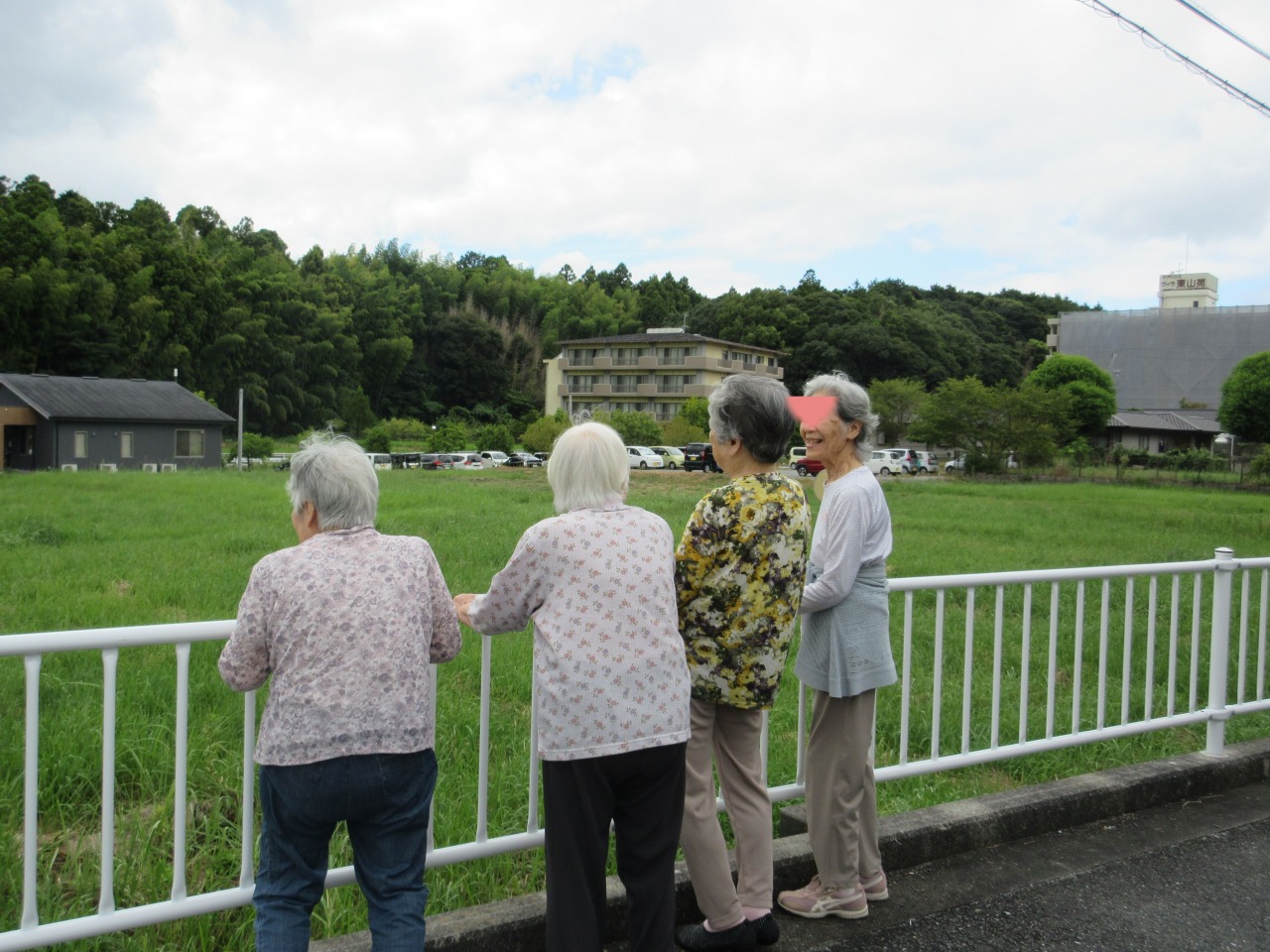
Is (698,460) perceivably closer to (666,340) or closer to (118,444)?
(118,444)

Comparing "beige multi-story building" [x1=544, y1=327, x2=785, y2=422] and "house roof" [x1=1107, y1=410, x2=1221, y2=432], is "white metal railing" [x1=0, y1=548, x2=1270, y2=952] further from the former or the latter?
"beige multi-story building" [x1=544, y1=327, x2=785, y2=422]

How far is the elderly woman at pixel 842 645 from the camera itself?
2498 millimetres

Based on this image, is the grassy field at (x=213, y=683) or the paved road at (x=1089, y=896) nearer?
the paved road at (x=1089, y=896)

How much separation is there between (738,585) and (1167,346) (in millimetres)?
62914

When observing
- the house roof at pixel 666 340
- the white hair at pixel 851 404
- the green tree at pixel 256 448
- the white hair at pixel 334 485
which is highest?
the house roof at pixel 666 340

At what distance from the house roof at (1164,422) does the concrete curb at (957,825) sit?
173ft

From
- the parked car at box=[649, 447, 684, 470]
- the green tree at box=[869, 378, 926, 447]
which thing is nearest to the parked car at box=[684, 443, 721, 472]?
the parked car at box=[649, 447, 684, 470]

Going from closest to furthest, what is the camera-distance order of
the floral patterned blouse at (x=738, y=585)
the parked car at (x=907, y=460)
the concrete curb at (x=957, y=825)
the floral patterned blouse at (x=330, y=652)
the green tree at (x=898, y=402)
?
the floral patterned blouse at (x=330, y=652), the floral patterned blouse at (x=738, y=585), the concrete curb at (x=957, y=825), the parked car at (x=907, y=460), the green tree at (x=898, y=402)

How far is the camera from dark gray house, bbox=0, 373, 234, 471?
33.0 metres

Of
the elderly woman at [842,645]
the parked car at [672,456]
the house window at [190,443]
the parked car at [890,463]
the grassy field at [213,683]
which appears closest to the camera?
the elderly woman at [842,645]

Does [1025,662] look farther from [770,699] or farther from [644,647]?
[644,647]

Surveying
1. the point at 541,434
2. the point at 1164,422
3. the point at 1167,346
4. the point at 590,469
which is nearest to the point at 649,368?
the point at 541,434

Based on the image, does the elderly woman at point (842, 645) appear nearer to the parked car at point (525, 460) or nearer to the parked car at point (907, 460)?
the parked car at point (907, 460)

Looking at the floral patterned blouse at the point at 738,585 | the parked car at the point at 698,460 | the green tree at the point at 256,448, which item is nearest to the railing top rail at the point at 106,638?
the floral patterned blouse at the point at 738,585
